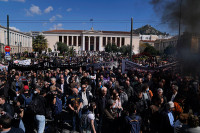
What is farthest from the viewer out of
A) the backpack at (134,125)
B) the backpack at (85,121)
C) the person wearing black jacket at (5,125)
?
the backpack at (85,121)

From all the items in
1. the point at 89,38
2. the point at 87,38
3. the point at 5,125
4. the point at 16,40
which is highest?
the point at 87,38

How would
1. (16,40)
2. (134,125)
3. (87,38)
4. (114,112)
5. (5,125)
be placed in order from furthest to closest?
(87,38) → (16,40) → (114,112) → (134,125) → (5,125)

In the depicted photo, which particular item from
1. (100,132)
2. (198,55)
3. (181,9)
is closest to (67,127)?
(100,132)

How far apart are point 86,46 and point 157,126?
100128 millimetres

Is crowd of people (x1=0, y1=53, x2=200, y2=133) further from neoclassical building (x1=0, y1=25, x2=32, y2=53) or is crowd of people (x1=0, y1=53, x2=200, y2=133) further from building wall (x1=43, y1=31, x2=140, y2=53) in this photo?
building wall (x1=43, y1=31, x2=140, y2=53)

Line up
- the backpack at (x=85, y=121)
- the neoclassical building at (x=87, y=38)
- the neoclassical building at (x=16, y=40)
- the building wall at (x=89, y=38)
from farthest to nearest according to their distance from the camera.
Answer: the neoclassical building at (x=87, y=38)
the building wall at (x=89, y=38)
the neoclassical building at (x=16, y=40)
the backpack at (x=85, y=121)

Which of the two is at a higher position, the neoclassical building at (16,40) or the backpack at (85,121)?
the neoclassical building at (16,40)

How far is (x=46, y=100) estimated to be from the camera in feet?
16.5

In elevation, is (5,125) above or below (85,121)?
above

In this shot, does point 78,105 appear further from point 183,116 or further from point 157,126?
point 183,116

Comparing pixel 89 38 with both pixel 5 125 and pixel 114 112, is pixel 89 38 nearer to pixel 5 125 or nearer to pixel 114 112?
pixel 114 112

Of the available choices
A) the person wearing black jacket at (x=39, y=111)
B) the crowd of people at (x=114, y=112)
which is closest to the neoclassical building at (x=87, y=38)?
the crowd of people at (x=114, y=112)

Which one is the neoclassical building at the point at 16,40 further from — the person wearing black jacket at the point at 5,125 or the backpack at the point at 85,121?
the person wearing black jacket at the point at 5,125

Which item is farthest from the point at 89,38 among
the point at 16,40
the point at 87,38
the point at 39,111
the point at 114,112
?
the point at 114,112
